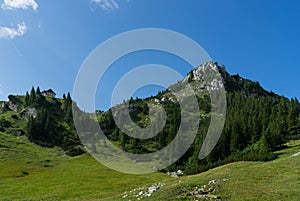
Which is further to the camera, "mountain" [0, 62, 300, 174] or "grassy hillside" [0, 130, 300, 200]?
"mountain" [0, 62, 300, 174]

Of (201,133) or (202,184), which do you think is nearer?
(202,184)

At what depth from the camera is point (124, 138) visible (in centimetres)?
15512

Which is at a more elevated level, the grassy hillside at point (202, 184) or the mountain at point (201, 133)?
the mountain at point (201, 133)

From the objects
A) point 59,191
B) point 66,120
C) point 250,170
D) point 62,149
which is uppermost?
point 66,120

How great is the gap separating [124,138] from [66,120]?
61757 mm

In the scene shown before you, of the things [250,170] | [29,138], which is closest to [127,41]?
[250,170]

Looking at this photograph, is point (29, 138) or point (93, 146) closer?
point (93, 146)

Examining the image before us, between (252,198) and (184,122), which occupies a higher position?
(184,122)

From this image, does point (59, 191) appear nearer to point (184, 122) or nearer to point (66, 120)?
point (184, 122)

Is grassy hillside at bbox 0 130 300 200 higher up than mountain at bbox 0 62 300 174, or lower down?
lower down

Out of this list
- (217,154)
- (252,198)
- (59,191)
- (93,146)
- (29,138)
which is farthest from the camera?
(29,138)

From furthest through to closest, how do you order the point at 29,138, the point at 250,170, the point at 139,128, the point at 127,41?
the point at 139,128 → the point at 29,138 → the point at 127,41 → the point at 250,170

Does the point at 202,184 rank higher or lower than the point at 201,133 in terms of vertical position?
lower

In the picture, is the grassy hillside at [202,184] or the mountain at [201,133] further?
the mountain at [201,133]
